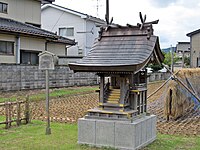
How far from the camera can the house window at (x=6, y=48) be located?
23.4 meters

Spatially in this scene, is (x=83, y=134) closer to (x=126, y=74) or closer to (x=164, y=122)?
(x=126, y=74)

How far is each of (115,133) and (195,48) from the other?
32.0 m

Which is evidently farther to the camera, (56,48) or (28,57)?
(56,48)

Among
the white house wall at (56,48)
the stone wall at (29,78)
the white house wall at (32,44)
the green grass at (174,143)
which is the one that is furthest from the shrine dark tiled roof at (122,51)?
the white house wall at (56,48)

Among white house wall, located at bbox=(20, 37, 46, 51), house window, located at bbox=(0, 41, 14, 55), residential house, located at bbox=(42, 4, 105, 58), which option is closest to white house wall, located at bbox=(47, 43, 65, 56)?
white house wall, located at bbox=(20, 37, 46, 51)

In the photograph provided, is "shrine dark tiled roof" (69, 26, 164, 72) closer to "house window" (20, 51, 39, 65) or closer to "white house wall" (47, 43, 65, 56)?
"house window" (20, 51, 39, 65)

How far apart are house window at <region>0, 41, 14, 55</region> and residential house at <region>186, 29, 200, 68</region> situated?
21332mm

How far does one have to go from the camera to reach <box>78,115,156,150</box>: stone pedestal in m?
7.79

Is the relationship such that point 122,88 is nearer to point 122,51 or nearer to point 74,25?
point 122,51

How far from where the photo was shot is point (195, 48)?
124 ft

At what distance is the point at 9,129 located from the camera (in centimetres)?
1048

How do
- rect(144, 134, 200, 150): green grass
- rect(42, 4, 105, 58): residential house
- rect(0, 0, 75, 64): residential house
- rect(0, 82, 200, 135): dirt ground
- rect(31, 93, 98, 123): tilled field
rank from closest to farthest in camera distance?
rect(144, 134, 200, 150): green grass
rect(0, 82, 200, 135): dirt ground
rect(31, 93, 98, 123): tilled field
rect(0, 0, 75, 64): residential house
rect(42, 4, 105, 58): residential house

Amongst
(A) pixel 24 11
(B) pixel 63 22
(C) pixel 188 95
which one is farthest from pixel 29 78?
(B) pixel 63 22

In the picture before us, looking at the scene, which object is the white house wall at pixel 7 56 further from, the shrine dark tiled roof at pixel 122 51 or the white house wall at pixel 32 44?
the shrine dark tiled roof at pixel 122 51
